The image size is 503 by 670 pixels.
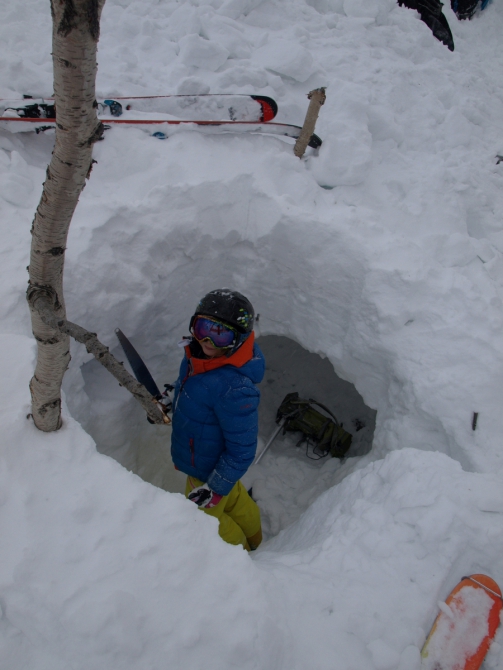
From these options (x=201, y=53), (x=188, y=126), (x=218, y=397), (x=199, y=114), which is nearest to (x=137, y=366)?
(x=218, y=397)

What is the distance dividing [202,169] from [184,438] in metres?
2.54

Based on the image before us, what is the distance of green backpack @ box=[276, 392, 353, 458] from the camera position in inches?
198

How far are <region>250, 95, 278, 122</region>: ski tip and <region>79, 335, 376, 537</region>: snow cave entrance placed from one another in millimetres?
3004

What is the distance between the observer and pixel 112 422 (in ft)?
11.8

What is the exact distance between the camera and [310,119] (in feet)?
13.0

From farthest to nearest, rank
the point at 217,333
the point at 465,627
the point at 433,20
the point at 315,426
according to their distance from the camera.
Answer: the point at 433,20 < the point at 315,426 < the point at 217,333 < the point at 465,627

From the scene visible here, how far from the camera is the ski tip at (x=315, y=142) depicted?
427cm

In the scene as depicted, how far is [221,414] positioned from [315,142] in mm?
3230

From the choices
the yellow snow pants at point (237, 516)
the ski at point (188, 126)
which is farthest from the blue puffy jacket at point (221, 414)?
the ski at point (188, 126)

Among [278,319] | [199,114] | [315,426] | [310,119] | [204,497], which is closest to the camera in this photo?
[204,497]

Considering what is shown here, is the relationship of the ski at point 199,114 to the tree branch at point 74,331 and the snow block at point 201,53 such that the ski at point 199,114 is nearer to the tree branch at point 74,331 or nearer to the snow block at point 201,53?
the snow block at point 201,53

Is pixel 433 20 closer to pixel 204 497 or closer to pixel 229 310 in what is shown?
pixel 229 310

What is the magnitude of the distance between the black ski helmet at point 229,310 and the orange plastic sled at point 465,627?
1.82 metres

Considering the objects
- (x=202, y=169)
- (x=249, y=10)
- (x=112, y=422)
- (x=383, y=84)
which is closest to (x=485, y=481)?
(x=112, y=422)
